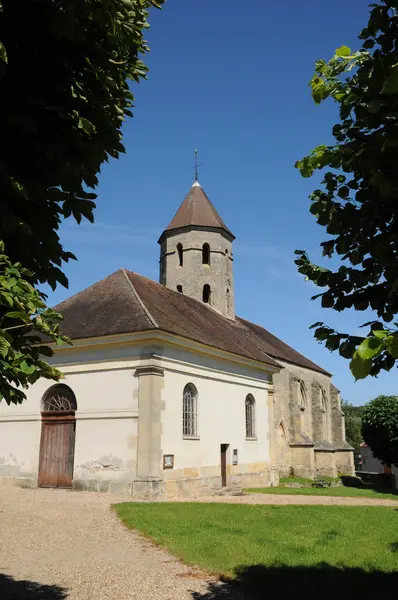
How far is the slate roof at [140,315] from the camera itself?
58.6 feet

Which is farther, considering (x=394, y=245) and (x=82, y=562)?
(x=82, y=562)

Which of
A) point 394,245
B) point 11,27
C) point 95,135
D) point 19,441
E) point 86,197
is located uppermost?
point 11,27

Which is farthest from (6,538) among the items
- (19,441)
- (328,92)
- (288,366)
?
(288,366)

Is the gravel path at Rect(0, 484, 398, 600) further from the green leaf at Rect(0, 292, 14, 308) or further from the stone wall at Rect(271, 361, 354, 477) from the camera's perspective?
the stone wall at Rect(271, 361, 354, 477)

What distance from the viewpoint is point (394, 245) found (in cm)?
383

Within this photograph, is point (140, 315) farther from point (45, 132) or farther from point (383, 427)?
point (45, 132)

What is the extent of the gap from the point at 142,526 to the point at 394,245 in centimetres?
849

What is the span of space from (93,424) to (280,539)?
986cm

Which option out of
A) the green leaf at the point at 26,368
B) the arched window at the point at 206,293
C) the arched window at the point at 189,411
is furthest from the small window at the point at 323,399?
the green leaf at the point at 26,368

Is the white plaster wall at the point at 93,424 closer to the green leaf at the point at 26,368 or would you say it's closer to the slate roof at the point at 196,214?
the slate roof at the point at 196,214

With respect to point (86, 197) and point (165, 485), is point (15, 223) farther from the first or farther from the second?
point (165, 485)

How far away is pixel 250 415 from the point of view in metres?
23.3

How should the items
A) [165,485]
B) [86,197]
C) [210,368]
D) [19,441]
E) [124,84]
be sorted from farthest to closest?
1. [210,368]
2. [19,441]
3. [165,485]
4. [124,84]
5. [86,197]

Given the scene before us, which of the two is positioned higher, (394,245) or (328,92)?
(328,92)
